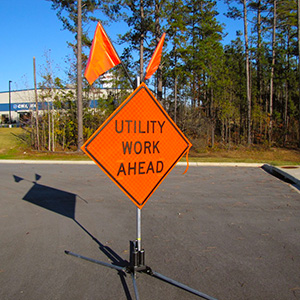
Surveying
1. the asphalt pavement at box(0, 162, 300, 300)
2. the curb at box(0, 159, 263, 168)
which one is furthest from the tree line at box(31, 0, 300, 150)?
the asphalt pavement at box(0, 162, 300, 300)

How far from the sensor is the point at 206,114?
24594mm

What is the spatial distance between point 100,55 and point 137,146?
1698mm

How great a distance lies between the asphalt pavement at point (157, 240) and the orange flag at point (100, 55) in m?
2.59

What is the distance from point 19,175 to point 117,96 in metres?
13.2

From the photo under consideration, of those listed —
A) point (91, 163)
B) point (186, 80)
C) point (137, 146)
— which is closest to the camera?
point (137, 146)

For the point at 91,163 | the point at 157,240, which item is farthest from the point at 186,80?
the point at 157,240

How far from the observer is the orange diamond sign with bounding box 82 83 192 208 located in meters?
3.56

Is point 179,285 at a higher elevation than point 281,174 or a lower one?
lower

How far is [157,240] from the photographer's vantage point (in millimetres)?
4574

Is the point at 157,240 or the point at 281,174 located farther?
the point at 281,174

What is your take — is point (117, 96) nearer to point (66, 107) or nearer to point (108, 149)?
point (66, 107)

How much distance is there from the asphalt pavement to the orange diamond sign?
1.01m

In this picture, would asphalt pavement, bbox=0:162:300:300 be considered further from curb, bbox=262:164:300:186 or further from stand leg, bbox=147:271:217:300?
curb, bbox=262:164:300:186

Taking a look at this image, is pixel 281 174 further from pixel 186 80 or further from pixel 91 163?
pixel 186 80
